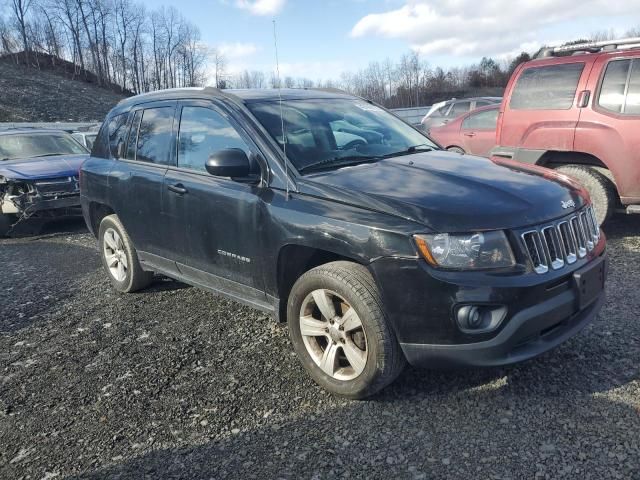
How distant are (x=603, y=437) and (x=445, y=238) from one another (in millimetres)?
1228

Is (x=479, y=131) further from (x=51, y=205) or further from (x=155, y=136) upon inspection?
(x=51, y=205)

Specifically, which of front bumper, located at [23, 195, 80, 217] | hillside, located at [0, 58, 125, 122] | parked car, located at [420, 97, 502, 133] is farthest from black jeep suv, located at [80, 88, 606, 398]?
hillside, located at [0, 58, 125, 122]

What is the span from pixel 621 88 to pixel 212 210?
15.1 feet

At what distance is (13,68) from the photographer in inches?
2168

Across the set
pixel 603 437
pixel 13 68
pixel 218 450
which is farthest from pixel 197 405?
pixel 13 68

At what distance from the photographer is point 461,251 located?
8.54 feet

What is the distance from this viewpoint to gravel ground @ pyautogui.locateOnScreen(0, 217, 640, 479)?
2.50m

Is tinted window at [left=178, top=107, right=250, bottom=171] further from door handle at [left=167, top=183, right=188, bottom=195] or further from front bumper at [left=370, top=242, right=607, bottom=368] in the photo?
front bumper at [left=370, top=242, right=607, bottom=368]

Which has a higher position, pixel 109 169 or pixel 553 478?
pixel 109 169

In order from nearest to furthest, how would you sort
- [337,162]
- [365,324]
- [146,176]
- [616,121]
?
[365,324] < [337,162] < [146,176] < [616,121]

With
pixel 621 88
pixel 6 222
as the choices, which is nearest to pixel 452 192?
pixel 621 88

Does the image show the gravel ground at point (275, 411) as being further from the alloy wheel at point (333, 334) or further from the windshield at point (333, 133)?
the windshield at point (333, 133)

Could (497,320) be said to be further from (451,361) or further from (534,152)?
(534,152)

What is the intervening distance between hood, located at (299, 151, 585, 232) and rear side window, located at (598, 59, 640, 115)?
2738mm
